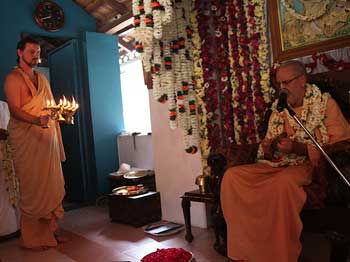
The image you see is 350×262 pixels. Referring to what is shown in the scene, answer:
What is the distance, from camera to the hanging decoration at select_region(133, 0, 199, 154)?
309cm

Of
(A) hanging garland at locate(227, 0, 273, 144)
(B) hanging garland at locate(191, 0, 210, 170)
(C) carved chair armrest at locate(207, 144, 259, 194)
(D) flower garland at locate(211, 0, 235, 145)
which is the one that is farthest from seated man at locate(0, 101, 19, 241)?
(A) hanging garland at locate(227, 0, 273, 144)

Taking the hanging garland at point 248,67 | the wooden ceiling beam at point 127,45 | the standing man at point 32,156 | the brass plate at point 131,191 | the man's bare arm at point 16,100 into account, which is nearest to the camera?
the hanging garland at point 248,67

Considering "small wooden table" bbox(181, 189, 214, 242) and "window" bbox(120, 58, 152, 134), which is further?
"window" bbox(120, 58, 152, 134)

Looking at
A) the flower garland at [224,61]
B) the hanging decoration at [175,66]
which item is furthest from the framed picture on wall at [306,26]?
the hanging decoration at [175,66]

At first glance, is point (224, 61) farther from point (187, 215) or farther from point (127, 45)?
point (127, 45)

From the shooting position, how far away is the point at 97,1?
17.0ft

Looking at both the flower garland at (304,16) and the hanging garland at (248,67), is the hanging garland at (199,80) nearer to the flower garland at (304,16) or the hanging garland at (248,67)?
the hanging garland at (248,67)

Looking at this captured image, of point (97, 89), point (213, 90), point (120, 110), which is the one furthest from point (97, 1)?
point (213, 90)

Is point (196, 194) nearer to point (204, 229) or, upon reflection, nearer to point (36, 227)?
point (204, 229)

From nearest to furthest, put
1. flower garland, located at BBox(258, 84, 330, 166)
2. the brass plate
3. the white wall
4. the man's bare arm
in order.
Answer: flower garland, located at BBox(258, 84, 330, 166) < the man's bare arm < the white wall < the brass plate

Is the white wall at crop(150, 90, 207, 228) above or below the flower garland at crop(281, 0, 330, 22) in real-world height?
below

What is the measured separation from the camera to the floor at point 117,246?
2.76 meters

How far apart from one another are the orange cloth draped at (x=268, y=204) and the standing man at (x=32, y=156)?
5.91 feet

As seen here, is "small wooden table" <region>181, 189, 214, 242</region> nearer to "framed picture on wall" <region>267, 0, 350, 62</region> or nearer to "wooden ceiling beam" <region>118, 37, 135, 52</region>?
"framed picture on wall" <region>267, 0, 350, 62</region>
